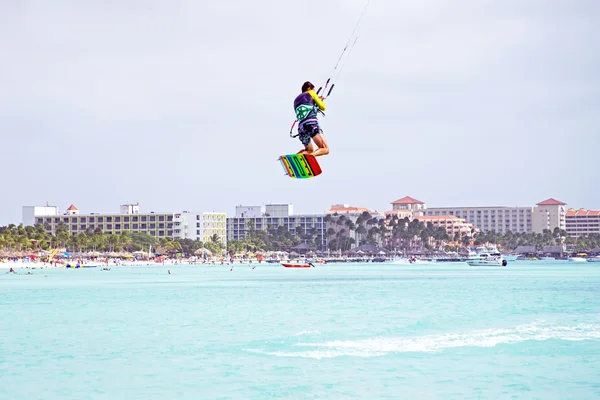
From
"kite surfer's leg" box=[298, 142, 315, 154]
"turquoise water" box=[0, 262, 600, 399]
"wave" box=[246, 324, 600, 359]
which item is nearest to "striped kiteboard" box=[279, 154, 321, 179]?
"kite surfer's leg" box=[298, 142, 315, 154]

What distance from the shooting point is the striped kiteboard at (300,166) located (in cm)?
1530

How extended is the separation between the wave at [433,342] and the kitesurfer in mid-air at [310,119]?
15618 mm

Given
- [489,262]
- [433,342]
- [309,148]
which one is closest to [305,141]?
[309,148]

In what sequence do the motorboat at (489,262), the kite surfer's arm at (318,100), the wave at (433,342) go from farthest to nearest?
1. the motorboat at (489,262)
2. the wave at (433,342)
3. the kite surfer's arm at (318,100)

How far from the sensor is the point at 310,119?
48.6ft

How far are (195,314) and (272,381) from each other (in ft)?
83.8

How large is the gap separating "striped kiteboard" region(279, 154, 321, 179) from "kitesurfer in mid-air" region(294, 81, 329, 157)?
0.15 metres

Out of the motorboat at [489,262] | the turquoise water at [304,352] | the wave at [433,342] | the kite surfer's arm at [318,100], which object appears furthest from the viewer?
the motorboat at [489,262]

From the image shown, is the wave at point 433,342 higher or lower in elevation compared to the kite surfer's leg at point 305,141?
lower

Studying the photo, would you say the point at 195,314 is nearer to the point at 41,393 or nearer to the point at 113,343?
the point at 113,343

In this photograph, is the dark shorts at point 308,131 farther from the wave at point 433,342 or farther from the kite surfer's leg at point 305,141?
the wave at point 433,342

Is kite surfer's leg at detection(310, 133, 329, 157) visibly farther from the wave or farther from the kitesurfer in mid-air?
the wave

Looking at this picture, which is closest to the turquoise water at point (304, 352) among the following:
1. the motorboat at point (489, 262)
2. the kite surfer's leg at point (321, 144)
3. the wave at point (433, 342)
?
A: the wave at point (433, 342)

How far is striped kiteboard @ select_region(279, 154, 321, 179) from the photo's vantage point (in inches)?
603
